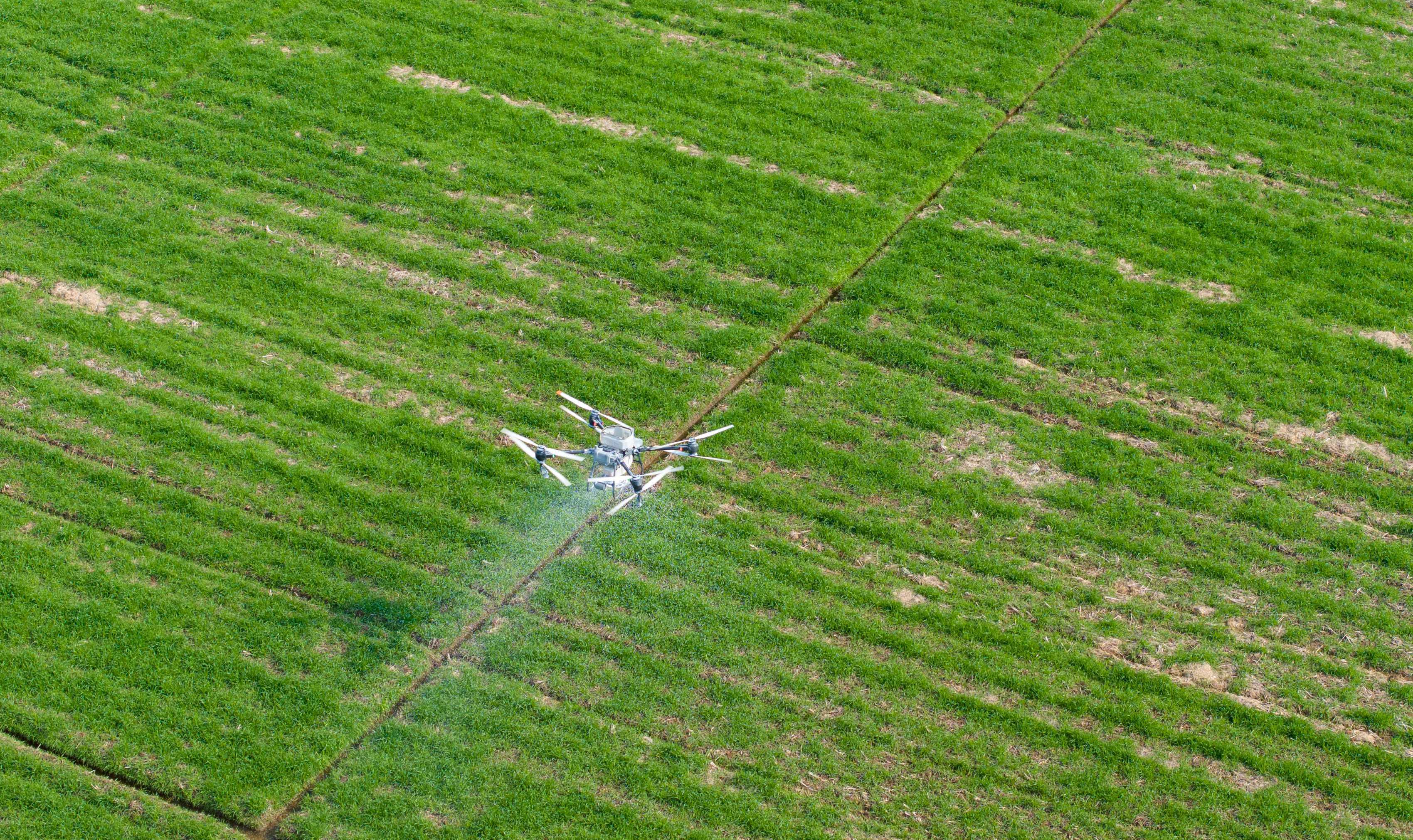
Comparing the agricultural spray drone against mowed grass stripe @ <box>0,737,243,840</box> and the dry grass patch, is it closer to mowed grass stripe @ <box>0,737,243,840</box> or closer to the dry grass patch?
mowed grass stripe @ <box>0,737,243,840</box>

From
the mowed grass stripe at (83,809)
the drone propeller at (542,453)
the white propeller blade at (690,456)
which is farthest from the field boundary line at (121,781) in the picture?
the white propeller blade at (690,456)

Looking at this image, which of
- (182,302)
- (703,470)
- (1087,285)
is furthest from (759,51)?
(182,302)

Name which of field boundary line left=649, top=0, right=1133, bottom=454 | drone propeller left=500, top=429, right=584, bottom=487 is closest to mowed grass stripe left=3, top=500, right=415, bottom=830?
drone propeller left=500, top=429, right=584, bottom=487

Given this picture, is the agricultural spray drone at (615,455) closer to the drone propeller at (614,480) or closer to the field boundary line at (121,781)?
the drone propeller at (614,480)

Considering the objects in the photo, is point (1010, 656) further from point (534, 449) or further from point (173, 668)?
point (173, 668)

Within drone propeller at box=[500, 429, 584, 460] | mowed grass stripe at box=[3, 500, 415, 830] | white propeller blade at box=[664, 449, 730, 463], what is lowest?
mowed grass stripe at box=[3, 500, 415, 830]

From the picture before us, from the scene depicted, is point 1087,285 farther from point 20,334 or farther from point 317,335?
point 20,334
